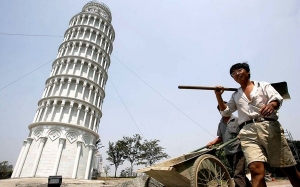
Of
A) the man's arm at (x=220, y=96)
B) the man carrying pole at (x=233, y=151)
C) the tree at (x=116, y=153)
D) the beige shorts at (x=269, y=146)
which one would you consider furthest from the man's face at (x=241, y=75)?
the tree at (x=116, y=153)

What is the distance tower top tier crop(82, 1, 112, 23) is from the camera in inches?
1609

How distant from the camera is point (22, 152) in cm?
2616

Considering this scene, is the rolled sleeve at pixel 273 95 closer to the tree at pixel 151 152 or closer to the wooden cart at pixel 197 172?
the wooden cart at pixel 197 172

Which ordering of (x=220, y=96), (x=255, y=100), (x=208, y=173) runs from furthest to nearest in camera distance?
1. (x=208, y=173)
2. (x=220, y=96)
3. (x=255, y=100)

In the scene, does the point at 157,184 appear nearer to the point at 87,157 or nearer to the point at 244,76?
the point at 244,76

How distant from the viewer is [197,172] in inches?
143

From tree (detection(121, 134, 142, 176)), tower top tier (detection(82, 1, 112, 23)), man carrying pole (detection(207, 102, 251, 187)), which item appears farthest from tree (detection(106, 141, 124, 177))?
man carrying pole (detection(207, 102, 251, 187))

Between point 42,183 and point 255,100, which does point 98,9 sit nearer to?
point 42,183

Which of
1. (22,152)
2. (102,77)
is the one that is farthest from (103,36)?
(22,152)

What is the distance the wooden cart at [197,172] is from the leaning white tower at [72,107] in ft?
78.5

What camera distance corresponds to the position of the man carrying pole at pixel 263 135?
270 cm

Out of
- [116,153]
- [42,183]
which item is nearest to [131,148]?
[116,153]

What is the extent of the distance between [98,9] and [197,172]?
44.2 m

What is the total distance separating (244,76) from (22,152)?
31065mm
